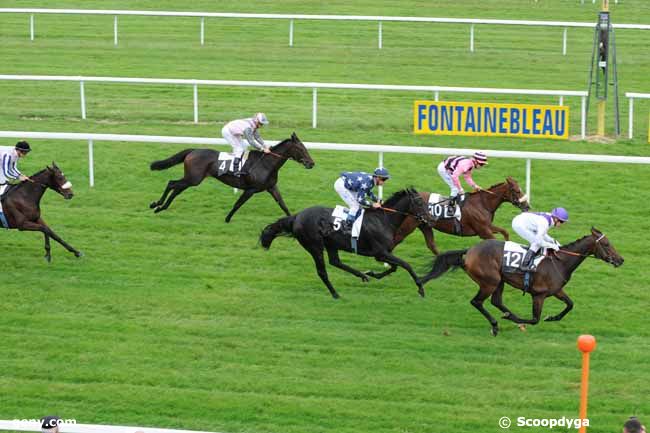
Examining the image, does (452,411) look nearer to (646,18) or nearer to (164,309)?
(164,309)

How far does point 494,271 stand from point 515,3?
15.0 metres

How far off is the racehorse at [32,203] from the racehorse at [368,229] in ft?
8.11

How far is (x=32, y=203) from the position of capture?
11.4 meters

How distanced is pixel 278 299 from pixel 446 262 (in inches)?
63.5

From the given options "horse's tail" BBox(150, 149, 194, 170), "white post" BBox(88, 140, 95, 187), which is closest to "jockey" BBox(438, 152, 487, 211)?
"horse's tail" BBox(150, 149, 194, 170)

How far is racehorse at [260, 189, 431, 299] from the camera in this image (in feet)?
34.9

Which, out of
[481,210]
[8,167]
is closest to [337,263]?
[481,210]

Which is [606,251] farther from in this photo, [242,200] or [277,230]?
[242,200]

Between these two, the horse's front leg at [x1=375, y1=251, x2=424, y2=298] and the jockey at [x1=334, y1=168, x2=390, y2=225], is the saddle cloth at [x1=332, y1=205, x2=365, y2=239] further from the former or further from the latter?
the horse's front leg at [x1=375, y1=251, x2=424, y2=298]

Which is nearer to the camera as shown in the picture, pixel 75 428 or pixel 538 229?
pixel 75 428

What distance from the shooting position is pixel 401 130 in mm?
15992

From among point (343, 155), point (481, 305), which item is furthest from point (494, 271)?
point (343, 155)

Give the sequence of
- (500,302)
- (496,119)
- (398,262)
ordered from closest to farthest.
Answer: (500,302) < (398,262) < (496,119)

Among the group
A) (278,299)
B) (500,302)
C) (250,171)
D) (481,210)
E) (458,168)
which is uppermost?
(458,168)
